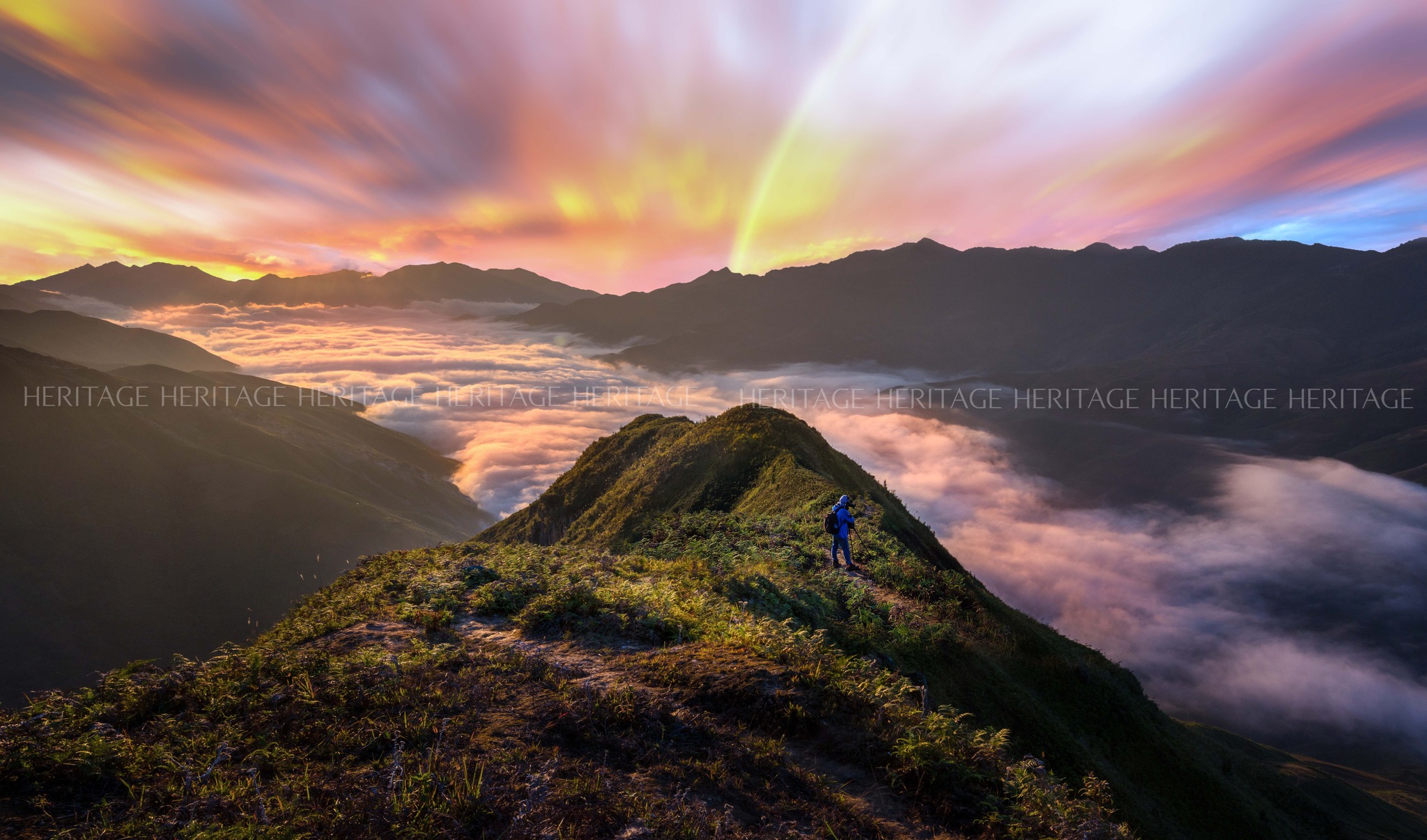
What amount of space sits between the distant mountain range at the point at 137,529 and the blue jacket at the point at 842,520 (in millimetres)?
101872

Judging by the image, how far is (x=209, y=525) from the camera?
10638 centimetres

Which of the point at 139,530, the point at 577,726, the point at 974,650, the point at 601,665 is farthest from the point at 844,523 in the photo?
the point at 139,530

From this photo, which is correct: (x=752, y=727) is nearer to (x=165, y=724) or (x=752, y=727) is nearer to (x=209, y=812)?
(x=209, y=812)

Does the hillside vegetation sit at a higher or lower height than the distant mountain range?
higher

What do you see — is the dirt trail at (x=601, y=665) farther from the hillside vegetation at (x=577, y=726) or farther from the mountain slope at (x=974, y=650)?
the mountain slope at (x=974, y=650)

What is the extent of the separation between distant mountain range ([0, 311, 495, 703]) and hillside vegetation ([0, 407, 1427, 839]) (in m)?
101

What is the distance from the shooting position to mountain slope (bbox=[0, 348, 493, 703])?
275ft

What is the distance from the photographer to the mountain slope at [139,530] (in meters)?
83.8

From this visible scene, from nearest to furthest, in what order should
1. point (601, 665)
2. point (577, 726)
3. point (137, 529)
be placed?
point (577, 726)
point (601, 665)
point (137, 529)

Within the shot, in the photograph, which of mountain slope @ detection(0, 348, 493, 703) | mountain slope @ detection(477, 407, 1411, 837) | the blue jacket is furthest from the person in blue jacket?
mountain slope @ detection(0, 348, 493, 703)

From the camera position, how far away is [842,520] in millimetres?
17594

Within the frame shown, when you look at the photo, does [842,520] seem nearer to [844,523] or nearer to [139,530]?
[844,523]

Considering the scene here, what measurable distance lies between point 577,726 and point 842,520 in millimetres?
12234

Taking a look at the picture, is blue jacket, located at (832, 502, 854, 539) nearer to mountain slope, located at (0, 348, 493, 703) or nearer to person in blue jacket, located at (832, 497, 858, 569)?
person in blue jacket, located at (832, 497, 858, 569)
